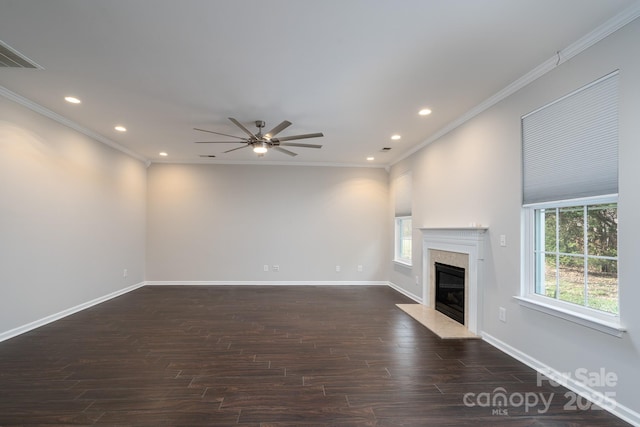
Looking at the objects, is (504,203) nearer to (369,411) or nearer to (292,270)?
(369,411)

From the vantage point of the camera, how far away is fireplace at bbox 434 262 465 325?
13.5 feet

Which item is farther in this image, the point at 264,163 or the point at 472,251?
the point at 264,163

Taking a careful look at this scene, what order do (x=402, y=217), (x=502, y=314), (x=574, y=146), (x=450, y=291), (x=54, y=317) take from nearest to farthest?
(x=574, y=146), (x=502, y=314), (x=54, y=317), (x=450, y=291), (x=402, y=217)

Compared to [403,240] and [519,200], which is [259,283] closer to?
[403,240]

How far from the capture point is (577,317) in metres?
2.38

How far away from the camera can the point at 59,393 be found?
2326 millimetres

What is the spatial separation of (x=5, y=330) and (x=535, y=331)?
5442 millimetres

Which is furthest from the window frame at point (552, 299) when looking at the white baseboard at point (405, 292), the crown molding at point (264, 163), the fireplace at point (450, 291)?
the crown molding at point (264, 163)

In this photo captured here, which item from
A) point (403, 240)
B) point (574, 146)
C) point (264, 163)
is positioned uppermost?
point (264, 163)

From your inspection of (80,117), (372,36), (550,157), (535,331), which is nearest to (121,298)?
(80,117)

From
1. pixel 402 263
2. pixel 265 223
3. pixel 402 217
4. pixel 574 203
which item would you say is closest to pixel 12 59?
pixel 265 223

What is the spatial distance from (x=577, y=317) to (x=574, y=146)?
4.44 feet

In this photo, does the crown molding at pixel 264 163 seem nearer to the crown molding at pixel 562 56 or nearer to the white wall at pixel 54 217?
the white wall at pixel 54 217

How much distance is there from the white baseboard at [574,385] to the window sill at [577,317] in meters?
0.47
